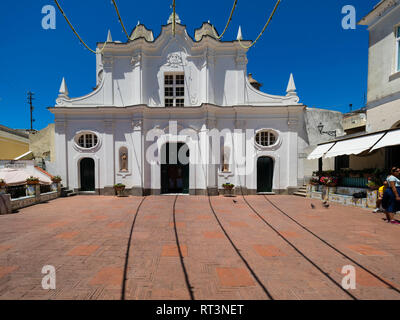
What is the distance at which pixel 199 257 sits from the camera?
400cm

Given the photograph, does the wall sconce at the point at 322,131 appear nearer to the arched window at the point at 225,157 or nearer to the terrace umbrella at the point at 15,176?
the arched window at the point at 225,157

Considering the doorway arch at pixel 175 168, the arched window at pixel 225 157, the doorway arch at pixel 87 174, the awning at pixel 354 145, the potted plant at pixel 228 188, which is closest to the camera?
the awning at pixel 354 145

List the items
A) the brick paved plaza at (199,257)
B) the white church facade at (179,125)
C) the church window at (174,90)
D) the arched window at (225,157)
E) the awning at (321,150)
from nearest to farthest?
the brick paved plaza at (199,257) → the awning at (321,150) → the white church facade at (179,125) → the arched window at (225,157) → the church window at (174,90)

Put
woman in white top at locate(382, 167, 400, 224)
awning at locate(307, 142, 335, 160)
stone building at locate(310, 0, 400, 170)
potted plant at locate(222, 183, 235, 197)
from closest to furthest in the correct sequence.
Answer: woman in white top at locate(382, 167, 400, 224)
stone building at locate(310, 0, 400, 170)
awning at locate(307, 142, 335, 160)
potted plant at locate(222, 183, 235, 197)

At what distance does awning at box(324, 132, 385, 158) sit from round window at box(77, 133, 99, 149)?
1543cm

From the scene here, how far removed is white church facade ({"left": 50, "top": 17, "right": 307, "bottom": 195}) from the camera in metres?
12.7

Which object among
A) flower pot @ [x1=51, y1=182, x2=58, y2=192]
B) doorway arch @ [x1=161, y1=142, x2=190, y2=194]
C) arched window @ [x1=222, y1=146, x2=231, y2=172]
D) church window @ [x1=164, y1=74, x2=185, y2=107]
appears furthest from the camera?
church window @ [x1=164, y1=74, x2=185, y2=107]

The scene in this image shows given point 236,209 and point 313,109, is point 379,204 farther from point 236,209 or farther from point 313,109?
point 313,109

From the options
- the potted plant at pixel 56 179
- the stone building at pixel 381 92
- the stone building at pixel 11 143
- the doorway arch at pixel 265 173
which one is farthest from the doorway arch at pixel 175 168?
the stone building at pixel 11 143

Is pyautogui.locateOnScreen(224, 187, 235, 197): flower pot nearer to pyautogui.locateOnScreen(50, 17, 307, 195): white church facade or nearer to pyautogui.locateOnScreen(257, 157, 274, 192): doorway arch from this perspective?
pyautogui.locateOnScreen(50, 17, 307, 195): white church facade

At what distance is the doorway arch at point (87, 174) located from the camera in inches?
530

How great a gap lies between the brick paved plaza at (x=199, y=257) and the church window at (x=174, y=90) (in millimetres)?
9140

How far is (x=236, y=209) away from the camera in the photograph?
867 cm

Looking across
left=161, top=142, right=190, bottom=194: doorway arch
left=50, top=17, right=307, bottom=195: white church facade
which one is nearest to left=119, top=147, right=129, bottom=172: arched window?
left=50, top=17, right=307, bottom=195: white church facade
